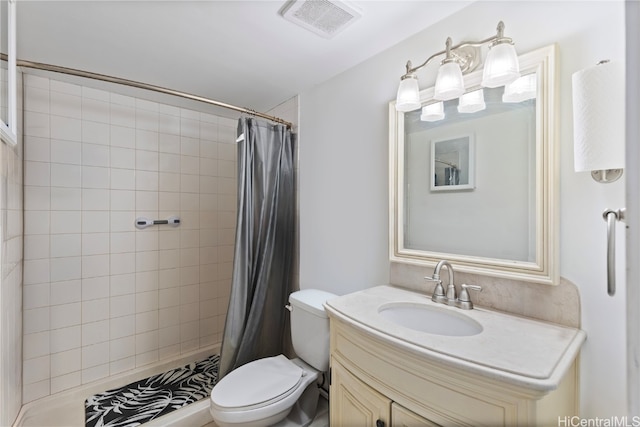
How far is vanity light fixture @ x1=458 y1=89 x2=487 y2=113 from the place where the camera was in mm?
1157

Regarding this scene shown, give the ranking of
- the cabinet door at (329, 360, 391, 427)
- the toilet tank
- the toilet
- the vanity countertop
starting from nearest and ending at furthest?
the vanity countertop < the cabinet door at (329, 360, 391, 427) < the toilet < the toilet tank

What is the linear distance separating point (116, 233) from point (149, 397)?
3.90 ft

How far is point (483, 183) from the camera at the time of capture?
1.16 m

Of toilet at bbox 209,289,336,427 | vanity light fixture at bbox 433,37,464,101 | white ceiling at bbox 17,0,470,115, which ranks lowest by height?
toilet at bbox 209,289,336,427

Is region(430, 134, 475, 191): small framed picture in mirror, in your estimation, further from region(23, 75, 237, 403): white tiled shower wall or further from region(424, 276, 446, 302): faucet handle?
region(23, 75, 237, 403): white tiled shower wall

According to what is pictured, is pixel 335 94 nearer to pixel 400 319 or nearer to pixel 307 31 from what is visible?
pixel 307 31

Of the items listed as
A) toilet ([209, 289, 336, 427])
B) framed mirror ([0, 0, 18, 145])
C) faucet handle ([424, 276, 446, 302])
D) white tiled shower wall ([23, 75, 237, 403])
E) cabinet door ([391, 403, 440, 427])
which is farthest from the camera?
white tiled shower wall ([23, 75, 237, 403])

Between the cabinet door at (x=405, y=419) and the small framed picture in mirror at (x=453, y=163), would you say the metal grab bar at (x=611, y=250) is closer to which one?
the small framed picture in mirror at (x=453, y=163)

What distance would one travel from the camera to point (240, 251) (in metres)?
A: 1.92

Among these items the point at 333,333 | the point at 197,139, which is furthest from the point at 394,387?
the point at 197,139

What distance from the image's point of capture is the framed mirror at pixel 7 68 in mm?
1062

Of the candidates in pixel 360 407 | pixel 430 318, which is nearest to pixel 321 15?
pixel 430 318

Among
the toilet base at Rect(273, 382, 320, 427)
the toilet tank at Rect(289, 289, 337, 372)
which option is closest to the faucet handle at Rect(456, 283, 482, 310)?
the toilet tank at Rect(289, 289, 337, 372)

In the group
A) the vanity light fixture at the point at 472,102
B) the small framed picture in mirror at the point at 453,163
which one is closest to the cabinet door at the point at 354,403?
the small framed picture in mirror at the point at 453,163
